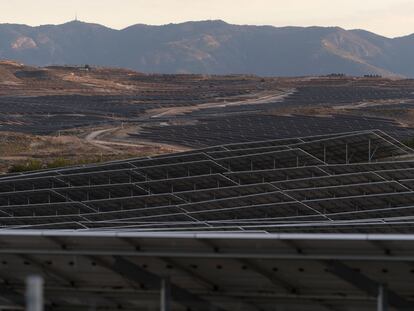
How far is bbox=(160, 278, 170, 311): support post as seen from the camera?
13.8m

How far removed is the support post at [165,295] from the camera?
13812mm

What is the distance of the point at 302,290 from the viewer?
13758mm

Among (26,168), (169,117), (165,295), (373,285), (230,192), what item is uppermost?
(373,285)

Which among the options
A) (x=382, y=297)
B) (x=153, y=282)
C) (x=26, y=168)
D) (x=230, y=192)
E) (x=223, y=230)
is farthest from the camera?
(x=26, y=168)

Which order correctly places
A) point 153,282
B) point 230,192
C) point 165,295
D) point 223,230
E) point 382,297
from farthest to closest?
point 230,192 < point 223,230 < point 153,282 < point 165,295 < point 382,297

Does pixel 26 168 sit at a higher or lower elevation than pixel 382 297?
lower

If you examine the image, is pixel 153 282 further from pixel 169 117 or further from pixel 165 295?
pixel 169 117

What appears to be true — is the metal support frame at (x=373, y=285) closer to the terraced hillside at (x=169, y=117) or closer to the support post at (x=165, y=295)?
the support post at (x=165, y=295)

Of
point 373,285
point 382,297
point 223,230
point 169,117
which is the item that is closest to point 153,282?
point 373,285

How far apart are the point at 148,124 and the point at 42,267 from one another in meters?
112

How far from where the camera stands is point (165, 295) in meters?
14.0

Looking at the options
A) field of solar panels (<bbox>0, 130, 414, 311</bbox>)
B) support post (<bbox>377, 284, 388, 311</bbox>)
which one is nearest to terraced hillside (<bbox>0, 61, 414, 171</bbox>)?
field of solar panels (<bbox>0, 130, 414, 311</bbox>)

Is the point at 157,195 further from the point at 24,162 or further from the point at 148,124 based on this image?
the point at 148,124

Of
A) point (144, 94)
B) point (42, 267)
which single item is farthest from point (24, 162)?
point (144, 94)
